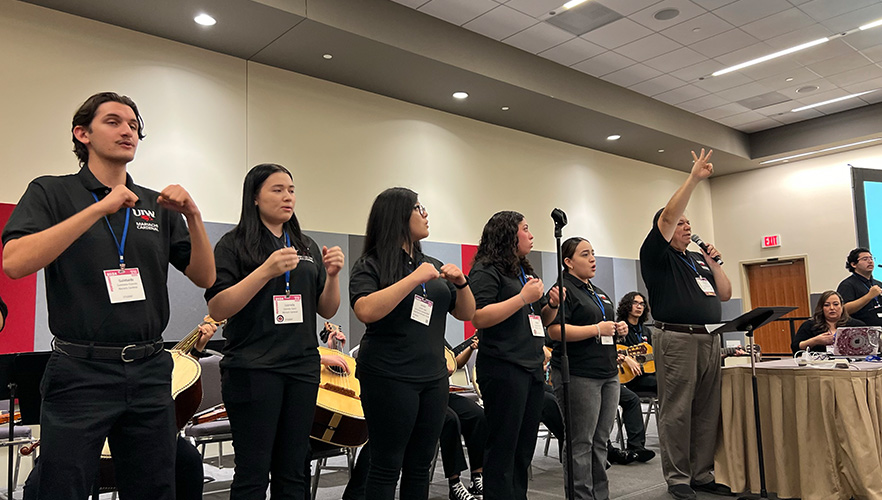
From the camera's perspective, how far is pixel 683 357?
3.61 m

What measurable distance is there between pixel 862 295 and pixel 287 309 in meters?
5.70

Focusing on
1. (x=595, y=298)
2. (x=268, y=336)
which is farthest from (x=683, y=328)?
(x=268, y=336)

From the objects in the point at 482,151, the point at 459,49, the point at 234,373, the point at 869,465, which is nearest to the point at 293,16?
the point at 459,49

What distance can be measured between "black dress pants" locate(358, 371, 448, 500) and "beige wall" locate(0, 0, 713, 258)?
4027 mm

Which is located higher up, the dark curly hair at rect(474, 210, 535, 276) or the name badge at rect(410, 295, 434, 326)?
the dark curly hair at rect(474, 210, 535, 276)

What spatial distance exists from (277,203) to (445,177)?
5.46m

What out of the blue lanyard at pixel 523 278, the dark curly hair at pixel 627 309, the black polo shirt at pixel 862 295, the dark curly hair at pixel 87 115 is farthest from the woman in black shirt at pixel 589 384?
the black polo shirt at pixel 862 295

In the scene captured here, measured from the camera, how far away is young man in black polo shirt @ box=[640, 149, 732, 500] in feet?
11.8

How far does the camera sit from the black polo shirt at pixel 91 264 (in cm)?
158

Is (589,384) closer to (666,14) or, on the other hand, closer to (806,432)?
(806,432)

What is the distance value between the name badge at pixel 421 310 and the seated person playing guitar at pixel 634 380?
263 cm

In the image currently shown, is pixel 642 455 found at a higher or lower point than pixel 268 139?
lower

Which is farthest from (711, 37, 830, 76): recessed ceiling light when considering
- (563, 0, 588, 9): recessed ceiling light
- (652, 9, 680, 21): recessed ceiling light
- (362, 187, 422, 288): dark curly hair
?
(362, 187, 422, 288): dark curly hair

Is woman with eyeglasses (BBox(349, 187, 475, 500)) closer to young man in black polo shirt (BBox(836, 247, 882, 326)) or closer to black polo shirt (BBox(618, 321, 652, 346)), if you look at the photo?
black polo shirt (BBox(618, 321, 652, 346))
